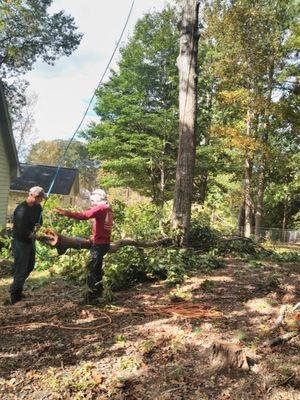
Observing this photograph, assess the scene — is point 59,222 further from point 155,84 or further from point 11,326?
point 155,84

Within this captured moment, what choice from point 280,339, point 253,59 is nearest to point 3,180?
point 253,59

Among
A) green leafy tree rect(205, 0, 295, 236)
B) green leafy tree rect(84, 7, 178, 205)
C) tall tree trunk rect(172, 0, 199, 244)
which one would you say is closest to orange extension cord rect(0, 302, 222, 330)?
tall tree trunk rect(172, 0, 199, 244)

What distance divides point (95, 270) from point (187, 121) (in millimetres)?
4732

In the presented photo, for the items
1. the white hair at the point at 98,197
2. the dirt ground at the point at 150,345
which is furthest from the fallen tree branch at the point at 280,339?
the white hair at the point at 98,197

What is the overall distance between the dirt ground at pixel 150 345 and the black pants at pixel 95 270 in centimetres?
32

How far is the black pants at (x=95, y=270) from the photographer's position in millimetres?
5465

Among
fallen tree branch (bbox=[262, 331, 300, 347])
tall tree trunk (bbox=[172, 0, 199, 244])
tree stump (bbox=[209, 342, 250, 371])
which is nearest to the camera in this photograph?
tree stump (bbox=[209, 342, 250, 371])

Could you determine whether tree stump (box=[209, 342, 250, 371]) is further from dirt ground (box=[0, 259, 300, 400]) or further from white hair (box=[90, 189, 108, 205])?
white hair (box=[90, 189, 108, 205])

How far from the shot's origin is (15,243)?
5.71 meters

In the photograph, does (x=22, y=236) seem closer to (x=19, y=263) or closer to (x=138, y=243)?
(x=19, y=263)

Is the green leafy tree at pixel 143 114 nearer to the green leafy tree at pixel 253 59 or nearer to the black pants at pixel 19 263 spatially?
the green leafy tree at pixel 253 59

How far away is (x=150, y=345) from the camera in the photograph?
12.7 feet

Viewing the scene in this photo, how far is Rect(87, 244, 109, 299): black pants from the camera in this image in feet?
17.9

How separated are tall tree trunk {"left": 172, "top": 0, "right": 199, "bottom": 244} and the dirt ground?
103 inches
